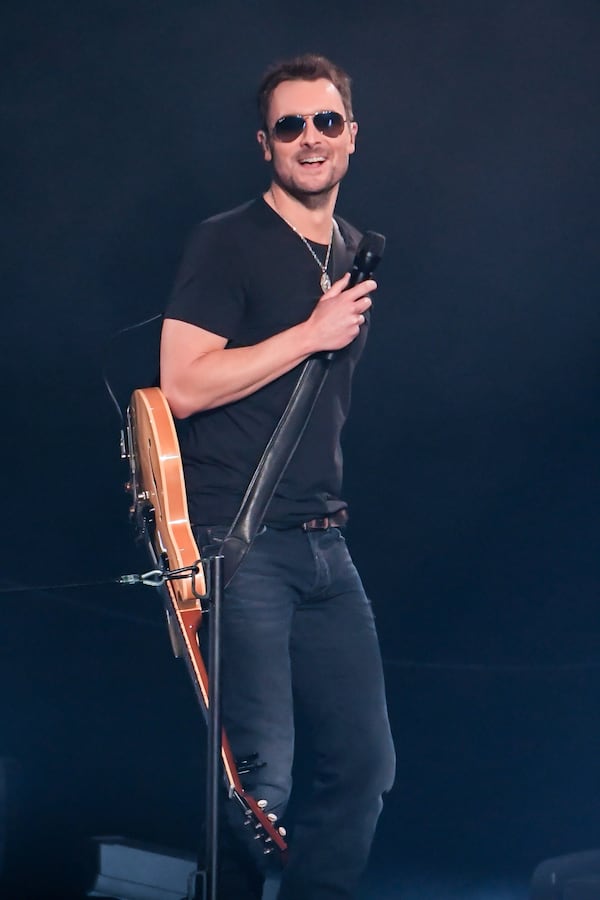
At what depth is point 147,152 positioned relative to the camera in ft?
15.3

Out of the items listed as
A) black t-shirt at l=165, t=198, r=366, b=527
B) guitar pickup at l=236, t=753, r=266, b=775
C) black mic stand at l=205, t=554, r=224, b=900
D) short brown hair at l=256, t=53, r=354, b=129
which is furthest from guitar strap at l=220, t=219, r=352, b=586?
short brown hair at l=256, t=53, r=354, b=129

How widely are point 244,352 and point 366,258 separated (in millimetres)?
362

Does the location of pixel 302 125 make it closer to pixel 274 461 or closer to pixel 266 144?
pixel 266 144

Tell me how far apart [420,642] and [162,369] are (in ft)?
7.69

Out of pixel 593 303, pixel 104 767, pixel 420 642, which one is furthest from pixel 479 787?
pixel 593 303

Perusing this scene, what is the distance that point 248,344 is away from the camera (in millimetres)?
3037

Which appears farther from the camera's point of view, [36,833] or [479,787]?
[479,787]

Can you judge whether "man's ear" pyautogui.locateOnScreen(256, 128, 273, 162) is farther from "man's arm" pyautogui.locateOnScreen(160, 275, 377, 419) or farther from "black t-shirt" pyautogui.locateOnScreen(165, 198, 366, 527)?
"man's arm" pyautogui.locateOnScreen(160, 275, 377, 419)

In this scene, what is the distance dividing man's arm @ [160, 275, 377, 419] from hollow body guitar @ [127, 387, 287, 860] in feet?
0.30

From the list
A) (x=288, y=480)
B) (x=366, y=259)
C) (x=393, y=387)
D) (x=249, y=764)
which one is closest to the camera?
(x=249, y=764)

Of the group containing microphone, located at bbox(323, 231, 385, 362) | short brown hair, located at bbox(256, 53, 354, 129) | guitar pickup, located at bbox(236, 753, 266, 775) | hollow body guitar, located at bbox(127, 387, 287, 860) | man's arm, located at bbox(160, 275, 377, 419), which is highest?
short brown hair, located at bbox(256, 53, 354, 129)

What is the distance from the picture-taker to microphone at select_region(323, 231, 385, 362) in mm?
2898

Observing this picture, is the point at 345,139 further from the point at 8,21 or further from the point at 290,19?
the point at 8,21

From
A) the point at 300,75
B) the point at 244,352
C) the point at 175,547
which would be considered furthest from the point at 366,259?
the point at 175,547
